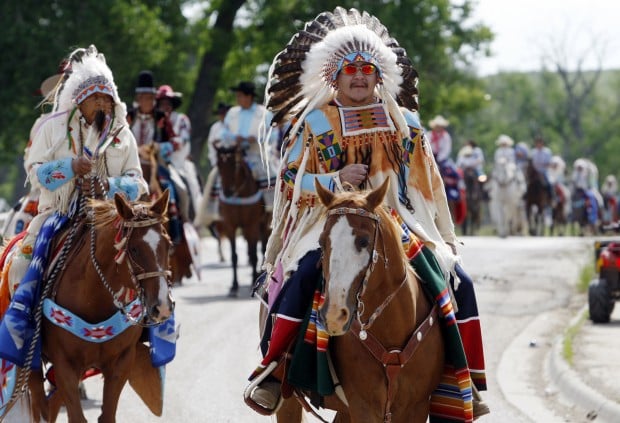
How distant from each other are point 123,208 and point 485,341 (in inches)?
274

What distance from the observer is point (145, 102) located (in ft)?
49.5

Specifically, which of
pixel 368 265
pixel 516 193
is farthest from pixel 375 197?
pixel 516 193

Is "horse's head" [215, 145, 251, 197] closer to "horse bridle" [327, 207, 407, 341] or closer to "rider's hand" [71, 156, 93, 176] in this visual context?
"rider's hand" [71, 156, 93, 176]

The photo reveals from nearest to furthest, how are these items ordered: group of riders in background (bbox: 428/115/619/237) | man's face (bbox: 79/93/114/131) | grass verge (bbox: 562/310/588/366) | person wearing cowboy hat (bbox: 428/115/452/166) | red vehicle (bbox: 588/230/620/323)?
man's face (bbox: 79/93/114/131) < grass verge (bbox: 562/310/588/366) < red vehicle (bbox: 588/230/620/323) < person wearing cowboy hat (bbox: 428/115/452/166) < group of riders in background (bbox: 428/115/619/237)

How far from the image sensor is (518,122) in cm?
8819

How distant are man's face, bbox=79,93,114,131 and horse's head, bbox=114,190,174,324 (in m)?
1.22

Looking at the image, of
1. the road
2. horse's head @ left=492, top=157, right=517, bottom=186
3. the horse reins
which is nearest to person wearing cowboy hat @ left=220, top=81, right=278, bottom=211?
the road

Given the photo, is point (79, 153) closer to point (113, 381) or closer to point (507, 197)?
point (113, 381)

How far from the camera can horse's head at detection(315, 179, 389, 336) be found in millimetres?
6195

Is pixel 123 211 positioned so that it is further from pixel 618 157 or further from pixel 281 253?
pixel 618 157

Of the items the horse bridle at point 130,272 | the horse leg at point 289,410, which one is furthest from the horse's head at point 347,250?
the horse bridle at point 130,272

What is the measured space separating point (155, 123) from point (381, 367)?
29.4 ft

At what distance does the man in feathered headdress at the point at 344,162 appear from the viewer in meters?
7.23

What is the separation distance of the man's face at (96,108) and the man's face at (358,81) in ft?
7.24
